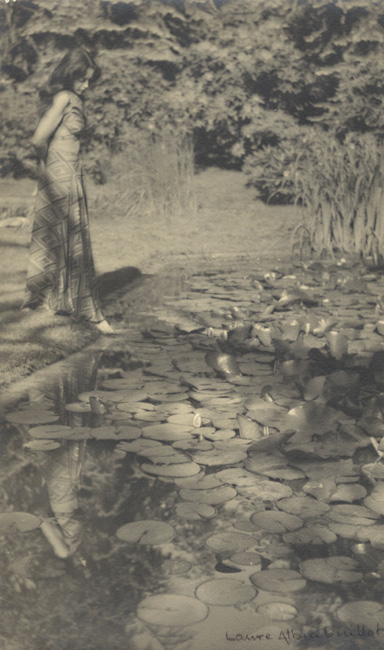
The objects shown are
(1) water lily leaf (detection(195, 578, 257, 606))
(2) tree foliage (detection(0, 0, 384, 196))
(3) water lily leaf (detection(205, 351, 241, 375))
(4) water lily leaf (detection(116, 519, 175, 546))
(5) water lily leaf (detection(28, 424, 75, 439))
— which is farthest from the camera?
(3) water lily leaf (detection(205, 351, 241, 375))

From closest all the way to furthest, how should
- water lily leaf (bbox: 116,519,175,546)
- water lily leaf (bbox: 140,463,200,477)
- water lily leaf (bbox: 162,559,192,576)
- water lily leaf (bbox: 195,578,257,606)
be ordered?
1. water lily leaf (bbox: 195,578,257,606)
2. water lily leaf (bbox: 162,559,192,576)
3. water lily leaf (bbox: 116,519,175,546)
4. water lily leaf (bbox: 140,463,200,477)

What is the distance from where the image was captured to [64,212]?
2996mm

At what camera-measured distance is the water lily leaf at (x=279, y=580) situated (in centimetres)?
165

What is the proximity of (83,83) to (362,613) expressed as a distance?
7.08 ft

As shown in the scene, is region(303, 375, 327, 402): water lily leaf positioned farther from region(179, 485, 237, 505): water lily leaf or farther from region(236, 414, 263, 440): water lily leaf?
region(179, 485, 237, 505): water lily leaf

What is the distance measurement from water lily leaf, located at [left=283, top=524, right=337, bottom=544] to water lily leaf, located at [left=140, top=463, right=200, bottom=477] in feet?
1.38

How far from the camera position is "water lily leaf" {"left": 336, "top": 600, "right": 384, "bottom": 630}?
1.54 m

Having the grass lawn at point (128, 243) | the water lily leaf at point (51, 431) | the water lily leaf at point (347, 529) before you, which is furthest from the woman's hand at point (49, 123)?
the water lily leaf at point (347, 529)

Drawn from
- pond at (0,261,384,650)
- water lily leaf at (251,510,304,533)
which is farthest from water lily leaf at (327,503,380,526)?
water lily leaf at (251,510,304,533)

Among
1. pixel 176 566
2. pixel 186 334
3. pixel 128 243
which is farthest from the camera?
pixel 186 334

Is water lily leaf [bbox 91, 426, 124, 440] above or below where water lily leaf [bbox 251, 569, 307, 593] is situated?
above

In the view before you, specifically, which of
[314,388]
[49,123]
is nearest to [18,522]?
[314,388]

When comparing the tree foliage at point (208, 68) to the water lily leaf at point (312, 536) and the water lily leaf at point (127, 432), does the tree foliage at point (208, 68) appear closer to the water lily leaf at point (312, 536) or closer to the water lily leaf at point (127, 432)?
the water lily leaf at point (127, 432)
